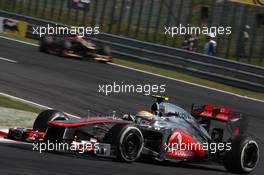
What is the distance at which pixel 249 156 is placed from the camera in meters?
13.0

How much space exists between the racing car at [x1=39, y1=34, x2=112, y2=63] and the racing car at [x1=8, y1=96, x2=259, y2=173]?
14.6m

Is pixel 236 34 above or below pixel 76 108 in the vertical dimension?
above

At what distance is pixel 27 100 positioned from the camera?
19.1 meters

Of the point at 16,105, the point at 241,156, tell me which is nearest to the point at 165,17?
the point at 16,105

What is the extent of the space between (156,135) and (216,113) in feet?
5.41

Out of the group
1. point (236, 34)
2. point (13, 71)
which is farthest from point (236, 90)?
point (13, 71)

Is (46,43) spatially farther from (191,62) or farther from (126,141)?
(126,141)

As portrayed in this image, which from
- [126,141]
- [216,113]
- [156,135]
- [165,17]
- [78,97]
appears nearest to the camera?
[126,141]

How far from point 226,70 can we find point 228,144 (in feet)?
45.6

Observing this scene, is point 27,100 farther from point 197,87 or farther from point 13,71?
point 197,87

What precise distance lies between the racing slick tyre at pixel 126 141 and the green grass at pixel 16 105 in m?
6.17

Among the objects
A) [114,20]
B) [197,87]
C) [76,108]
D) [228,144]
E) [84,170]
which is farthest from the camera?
[114,20]

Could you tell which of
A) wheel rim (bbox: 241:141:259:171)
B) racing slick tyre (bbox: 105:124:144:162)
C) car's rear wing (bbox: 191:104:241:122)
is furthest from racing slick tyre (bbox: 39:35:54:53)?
racing slick tyre (bbox: 105:124:144:162)

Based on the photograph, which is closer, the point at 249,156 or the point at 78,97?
the point at 249,156
